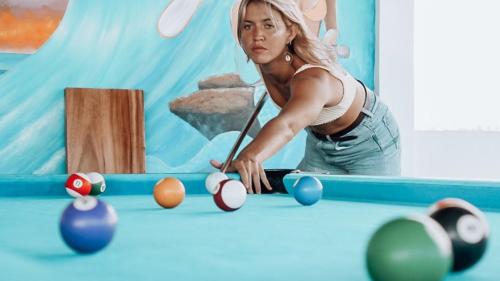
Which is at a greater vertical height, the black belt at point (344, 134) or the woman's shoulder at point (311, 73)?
the woman's shoulder at point (311, 73)

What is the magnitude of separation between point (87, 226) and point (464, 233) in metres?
0.65

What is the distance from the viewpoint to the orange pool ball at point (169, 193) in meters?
2.00

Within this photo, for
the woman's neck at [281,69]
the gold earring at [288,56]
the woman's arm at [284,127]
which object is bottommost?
the woman's arm at [284,127]

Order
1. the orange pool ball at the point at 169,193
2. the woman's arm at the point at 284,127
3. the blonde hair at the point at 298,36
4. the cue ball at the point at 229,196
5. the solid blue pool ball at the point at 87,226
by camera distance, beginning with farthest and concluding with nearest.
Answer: the blonde hair at the point at 298,36
the woman's arm at the point at 284,127
the orange pool ball at the point at 169,193
the cue ball at the point at 229,196
the solid blue pool ball at the point at 87,226

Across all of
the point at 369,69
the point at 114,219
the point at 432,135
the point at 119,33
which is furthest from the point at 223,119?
the point at 114,219

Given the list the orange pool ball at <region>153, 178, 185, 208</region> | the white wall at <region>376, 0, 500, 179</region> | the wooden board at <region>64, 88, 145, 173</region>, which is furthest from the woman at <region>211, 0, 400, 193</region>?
the white wall at <region>376, 0, 500, 179</region>

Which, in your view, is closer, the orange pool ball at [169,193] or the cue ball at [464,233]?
the cue ball at [464,233]

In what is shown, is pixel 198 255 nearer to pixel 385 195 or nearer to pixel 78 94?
pixel 385 195

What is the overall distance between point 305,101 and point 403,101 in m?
3.54

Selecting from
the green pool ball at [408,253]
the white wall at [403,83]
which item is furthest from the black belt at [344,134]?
the white wall at [403,83]

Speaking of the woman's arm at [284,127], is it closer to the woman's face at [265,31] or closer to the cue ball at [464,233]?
the woman's face at [265,31]

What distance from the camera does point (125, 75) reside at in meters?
4.67

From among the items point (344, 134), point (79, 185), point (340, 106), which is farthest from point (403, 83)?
point (79, 185)

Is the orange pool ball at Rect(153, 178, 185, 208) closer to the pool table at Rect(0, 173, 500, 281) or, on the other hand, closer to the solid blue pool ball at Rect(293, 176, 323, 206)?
the pool table at Rect(0, 173, 500, 281)
